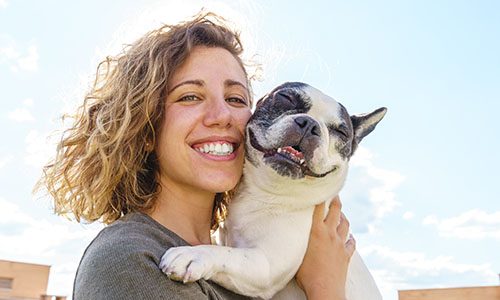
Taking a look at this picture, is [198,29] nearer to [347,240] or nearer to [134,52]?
[134,52]

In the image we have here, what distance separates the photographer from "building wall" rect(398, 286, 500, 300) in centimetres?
810

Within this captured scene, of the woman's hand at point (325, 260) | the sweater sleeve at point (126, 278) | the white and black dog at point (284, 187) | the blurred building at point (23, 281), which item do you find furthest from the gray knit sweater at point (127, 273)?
the blurred building at point (23, 281)

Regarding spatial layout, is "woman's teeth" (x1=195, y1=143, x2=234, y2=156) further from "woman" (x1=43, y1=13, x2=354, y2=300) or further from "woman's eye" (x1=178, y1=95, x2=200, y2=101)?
"woman's eye" (x1=178, y1=95, x2=200, y2=101)

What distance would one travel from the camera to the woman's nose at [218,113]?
7.75ft

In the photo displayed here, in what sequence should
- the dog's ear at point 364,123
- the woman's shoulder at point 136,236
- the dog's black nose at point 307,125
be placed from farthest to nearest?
the dog's ear at point 364,123 < the dog's black nose at point 307,125 < the woman's shoulder at point 136,236

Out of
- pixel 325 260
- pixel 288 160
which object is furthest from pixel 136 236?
pixel 325 260

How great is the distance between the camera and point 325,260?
2.51 metres

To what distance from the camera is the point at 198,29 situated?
8.98ft

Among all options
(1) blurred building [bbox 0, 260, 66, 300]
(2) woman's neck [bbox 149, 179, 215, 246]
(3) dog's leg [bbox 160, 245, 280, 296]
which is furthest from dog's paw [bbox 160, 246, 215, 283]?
(1) blurred building [bbox 0, 260, 66, 300]

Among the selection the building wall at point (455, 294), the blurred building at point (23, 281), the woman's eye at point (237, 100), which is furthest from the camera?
the blurred building at point (23, 281)

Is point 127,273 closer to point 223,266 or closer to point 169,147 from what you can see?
point 223,266

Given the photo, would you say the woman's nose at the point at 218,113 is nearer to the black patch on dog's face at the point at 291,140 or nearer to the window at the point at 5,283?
the black patch on dog's face at the point at 291,140

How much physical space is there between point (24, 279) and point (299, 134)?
8044 millimetres

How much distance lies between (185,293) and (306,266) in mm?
763
